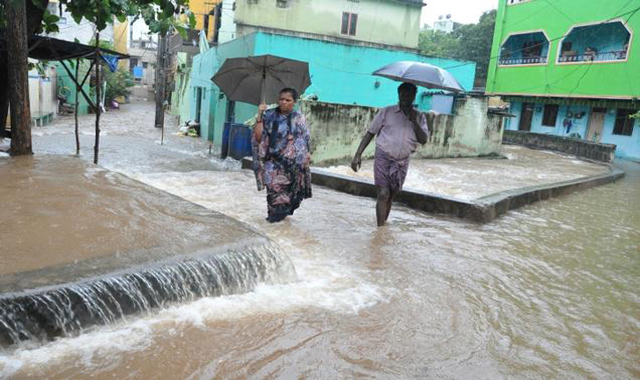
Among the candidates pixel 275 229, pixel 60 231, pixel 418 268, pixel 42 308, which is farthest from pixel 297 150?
pixel 42 308

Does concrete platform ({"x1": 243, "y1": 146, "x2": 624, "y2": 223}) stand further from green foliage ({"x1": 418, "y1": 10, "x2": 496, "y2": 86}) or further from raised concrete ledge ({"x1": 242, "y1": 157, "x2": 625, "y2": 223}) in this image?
green foliage ({"x1": 418, "y1": 10, "x2": 496, "y2": 86})

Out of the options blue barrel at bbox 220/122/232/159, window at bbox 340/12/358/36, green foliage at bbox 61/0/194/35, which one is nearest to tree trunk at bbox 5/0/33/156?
green foliage at bbox 61/0/194/35

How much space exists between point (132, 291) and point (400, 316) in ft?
5.96

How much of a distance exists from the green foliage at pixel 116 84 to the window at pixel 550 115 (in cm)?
2554

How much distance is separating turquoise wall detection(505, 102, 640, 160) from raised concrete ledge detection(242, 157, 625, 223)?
634 inches

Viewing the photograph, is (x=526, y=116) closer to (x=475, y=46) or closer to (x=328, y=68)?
(x=475, y=46)

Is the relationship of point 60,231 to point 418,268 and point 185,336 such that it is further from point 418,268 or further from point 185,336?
point 418,268

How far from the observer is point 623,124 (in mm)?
23016

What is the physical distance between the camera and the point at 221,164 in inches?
472

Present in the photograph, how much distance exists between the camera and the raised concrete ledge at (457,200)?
650 centimetres

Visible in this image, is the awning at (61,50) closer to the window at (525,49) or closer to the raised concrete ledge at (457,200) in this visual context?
the raised concrete ledge at (457,200)

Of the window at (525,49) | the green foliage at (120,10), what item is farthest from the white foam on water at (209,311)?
the window at (525,49)

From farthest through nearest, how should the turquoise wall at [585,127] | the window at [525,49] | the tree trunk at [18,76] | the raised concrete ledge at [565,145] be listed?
the window at [525,49] < the turquoise wall at [585,127] < the raised concrete ledge at [565,145] < the tree trunk at [18,76]

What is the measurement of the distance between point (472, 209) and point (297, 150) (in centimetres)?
257
